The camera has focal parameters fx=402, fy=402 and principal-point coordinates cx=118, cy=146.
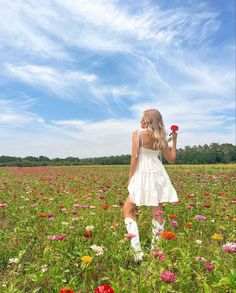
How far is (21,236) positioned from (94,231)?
90 centimetres

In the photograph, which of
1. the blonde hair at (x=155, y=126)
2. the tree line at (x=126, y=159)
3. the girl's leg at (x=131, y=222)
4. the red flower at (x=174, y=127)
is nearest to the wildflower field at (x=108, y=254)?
the girl's leg at (x=131, y=222)

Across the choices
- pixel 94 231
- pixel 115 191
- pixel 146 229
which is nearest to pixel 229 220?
pixel 146 229

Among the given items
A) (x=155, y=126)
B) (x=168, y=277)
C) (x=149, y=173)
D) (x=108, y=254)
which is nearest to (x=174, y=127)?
(x=155, y=126)

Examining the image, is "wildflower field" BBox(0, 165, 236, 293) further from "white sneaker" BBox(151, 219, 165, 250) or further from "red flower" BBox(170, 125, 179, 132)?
"red flower" BBox(170, 125, 179, 132)

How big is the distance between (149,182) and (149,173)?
0.12 meters

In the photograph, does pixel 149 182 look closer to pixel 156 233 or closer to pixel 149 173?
pixel 149 173

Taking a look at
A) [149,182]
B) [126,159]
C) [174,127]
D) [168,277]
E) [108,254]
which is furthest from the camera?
[126,159]

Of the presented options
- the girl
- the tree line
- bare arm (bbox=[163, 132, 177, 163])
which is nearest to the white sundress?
the girl

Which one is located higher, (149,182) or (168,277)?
(149,182)

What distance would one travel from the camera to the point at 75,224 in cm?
498

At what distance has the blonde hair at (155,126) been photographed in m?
4.90

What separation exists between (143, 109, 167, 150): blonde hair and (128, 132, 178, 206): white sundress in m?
0.16

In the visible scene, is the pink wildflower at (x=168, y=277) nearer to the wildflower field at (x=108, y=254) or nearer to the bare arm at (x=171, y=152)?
the wildflower field at (x=108, y=254)

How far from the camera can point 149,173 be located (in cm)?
505
